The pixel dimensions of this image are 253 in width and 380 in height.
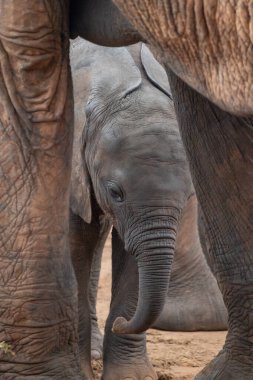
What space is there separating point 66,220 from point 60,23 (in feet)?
1.56

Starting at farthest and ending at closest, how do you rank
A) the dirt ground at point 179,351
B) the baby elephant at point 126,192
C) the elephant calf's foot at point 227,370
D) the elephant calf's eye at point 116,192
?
1. the dirt ground at point 179,351
2. the elephant calf's eye at point 116,192
3. the baby elephant at point 126,192
4. the elephant calf's foot at point 227,370

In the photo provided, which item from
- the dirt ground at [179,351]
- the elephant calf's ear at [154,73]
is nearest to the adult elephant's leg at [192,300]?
the dirt ground at [179,351]

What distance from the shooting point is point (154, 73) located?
4.99 meters

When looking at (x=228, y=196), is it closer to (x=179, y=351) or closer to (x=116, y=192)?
(x=116, y=192)

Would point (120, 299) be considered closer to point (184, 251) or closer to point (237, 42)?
point (184, 251)

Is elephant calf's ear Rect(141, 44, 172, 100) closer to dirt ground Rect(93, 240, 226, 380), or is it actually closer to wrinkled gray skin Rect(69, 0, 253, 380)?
wrinkled gray skin Rect(69, 0, 253, 380)

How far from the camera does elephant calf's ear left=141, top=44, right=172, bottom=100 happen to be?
492cm

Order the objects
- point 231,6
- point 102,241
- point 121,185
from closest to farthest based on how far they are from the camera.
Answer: point 231,6 → point 121,185 → point 102,241

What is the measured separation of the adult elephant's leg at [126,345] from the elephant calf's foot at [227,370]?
0.60m

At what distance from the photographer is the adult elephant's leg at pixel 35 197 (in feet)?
12.8

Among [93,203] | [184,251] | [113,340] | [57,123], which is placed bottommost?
[184,251]

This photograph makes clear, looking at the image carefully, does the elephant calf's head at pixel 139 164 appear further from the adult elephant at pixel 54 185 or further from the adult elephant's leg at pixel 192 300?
the adult elephant's leg at pixel 192 300

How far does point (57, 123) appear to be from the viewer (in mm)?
3982

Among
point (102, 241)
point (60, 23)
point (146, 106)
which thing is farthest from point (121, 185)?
point (60, 23)
